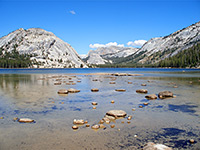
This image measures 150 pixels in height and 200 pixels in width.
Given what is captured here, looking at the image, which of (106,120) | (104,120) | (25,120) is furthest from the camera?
(104,120)

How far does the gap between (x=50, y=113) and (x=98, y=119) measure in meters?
5.44

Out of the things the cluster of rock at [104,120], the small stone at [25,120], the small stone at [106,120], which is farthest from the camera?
the small stone at [25,120]

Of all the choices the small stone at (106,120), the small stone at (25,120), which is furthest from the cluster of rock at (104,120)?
the small stone at (25,120)

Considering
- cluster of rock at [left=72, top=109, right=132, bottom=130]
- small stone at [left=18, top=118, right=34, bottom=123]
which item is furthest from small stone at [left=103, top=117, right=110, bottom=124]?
small stone at [left=18, top=118, right=34, bottom=123]

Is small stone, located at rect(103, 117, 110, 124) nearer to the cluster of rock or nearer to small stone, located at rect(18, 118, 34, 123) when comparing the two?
the cluster of rock

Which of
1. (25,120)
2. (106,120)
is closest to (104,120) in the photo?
(106,120)

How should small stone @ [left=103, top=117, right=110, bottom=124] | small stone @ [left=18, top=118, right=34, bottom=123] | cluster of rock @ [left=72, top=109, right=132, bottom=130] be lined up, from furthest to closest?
small stone @ [left=18, top=118, right=34, bottom=123] → small stone @ [left=103, top=117, right=110, bottom=124] → cluster of rock @ [left=72, top=109, right=132, bottom=130]

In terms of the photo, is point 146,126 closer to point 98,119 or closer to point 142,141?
point 142,141

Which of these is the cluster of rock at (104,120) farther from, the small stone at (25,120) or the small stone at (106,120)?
the small stone at (25,120)

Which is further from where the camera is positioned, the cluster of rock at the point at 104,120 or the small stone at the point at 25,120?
the small stone at the point at 25,120

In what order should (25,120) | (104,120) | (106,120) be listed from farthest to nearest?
1. (104,120)
2. (106,120)
3. (25,120)

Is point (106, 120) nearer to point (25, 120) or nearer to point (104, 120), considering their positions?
point (104, 120)

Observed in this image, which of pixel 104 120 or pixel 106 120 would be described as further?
pixel 104 120

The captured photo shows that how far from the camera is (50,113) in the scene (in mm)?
18766
